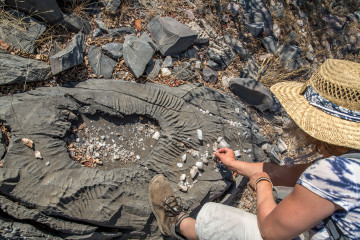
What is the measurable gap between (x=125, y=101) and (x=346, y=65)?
1.85 metres

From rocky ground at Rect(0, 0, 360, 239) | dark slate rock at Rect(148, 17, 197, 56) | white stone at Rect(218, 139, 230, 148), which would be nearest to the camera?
rocky ground at Rect(0, 0, 360, 239)

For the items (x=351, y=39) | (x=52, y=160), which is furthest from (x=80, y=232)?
(x=351, y=39)

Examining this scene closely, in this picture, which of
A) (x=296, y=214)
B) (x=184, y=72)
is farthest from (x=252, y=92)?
(x=296, y=214)

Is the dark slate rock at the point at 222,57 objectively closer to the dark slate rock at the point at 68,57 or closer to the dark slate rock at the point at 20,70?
the dark slate rock at the point at 68,57

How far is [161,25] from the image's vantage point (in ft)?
10.00

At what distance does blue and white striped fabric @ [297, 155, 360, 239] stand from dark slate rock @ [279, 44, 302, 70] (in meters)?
2.63

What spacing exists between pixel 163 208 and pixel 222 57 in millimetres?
1956

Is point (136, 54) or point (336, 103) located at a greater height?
point (336, 103)

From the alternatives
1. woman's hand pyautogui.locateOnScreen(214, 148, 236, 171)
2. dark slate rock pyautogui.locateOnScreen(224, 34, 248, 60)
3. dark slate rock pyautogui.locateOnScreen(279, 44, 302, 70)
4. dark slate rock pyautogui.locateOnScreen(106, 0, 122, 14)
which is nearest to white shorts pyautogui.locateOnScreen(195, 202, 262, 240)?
woman's hand pyautogui.locateOnScreen(214, 148, 236, 171)

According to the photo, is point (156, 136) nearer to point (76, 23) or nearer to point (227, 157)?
point (227, 157)

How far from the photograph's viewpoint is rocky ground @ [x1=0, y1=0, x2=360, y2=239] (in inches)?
94.2

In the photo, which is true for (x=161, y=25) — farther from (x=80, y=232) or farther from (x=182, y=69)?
(x=80, y=232)

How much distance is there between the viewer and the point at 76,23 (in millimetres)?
2822

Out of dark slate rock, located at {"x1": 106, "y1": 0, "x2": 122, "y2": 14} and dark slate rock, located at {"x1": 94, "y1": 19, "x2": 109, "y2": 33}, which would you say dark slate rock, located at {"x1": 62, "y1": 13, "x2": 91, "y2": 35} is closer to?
dark slate rock, located at {"x1": 94, "y1": 19, "x2": 109, "y2": 33}
